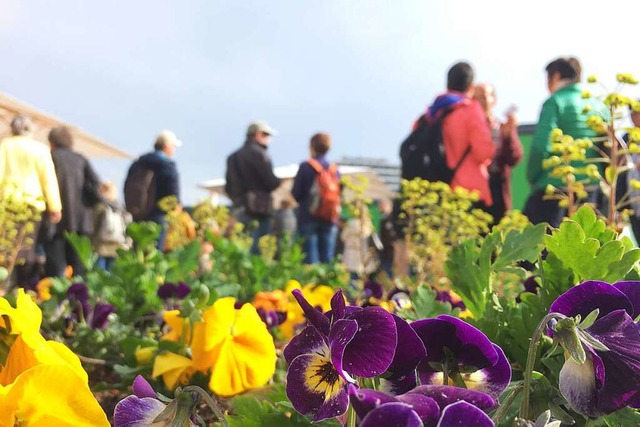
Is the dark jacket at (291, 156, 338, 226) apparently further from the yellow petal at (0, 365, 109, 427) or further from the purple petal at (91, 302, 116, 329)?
the yellow petal at (0, 365, 109, 427)

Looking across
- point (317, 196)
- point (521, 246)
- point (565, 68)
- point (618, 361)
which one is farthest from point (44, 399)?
point (317, 196)

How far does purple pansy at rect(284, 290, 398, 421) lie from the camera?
479 millimetres

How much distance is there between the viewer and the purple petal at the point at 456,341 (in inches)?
20.3

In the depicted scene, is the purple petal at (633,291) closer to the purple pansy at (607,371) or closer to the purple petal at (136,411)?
the purple pansy at (607,371)

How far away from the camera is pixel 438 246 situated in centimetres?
334

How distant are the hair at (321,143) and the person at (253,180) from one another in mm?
436

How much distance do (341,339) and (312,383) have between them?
77 millimetres

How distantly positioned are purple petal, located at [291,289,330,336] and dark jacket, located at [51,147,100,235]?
4.77m

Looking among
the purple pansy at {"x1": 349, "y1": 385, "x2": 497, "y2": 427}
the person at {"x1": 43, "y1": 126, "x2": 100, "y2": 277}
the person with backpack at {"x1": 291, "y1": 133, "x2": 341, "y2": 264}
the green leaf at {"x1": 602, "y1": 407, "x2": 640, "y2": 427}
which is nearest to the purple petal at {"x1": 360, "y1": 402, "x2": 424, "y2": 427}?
the purple pansy at {"x1": 349, "y1": 385, "x2": 497, "y2": 427}

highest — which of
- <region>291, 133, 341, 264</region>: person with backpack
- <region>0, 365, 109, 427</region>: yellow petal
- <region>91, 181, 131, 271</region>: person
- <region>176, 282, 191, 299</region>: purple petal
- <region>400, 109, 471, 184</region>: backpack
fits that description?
<region>0, 365, 109, 427</region>: yellow petal

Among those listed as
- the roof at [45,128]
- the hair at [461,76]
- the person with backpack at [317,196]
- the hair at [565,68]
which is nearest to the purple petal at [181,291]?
the hair at [565,68]

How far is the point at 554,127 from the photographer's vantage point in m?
3.25

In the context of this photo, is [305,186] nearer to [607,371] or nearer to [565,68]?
[565,68]

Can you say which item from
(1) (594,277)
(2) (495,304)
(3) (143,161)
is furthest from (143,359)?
(3) (143,161)
